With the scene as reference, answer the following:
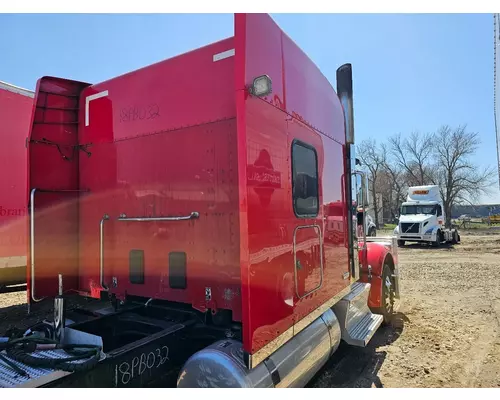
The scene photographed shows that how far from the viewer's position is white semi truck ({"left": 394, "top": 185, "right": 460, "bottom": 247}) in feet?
67.4

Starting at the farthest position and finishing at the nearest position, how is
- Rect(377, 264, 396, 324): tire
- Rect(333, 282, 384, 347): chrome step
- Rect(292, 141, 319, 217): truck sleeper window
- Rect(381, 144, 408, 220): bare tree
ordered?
Rect(381, 144, 408, 220): bare tree < Rect(377, 264, 396, 324): tire < Rect(333, 282, 384, 347): chrome step < Rect(292, 141, 319, 217): truck sleeper window

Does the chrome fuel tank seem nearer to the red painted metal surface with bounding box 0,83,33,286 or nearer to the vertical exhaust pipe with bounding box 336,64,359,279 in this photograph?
the vertical exhaust pipe with bounding box 336,64,359,279

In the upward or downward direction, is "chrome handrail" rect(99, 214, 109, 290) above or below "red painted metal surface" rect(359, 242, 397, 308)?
above

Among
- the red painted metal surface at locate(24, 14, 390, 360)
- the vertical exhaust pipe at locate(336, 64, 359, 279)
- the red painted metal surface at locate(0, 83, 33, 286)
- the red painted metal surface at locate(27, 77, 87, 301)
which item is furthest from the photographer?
the red painted metal surface at locate(0, 83, 33, 286)

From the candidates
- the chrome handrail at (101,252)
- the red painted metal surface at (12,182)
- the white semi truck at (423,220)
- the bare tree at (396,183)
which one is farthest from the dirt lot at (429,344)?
the bare tree at (396,183)

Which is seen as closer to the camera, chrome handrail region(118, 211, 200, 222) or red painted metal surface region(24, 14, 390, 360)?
red painted metal surface region(24, 14, 390, 360)

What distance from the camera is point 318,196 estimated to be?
136 inches

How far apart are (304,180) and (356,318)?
2036 mm

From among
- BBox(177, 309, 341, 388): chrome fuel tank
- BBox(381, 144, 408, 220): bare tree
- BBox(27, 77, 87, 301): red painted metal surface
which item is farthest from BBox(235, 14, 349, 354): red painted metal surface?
BBox(381, 144, 408, 220): bare tree

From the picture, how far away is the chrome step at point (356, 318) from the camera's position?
3.90 m

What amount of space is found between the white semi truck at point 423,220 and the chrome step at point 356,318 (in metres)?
17.8

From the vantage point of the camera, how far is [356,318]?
4.28 metres

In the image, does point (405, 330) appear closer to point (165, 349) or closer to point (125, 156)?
point (165, 349)

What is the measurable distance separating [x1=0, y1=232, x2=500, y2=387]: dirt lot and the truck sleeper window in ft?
6.60
